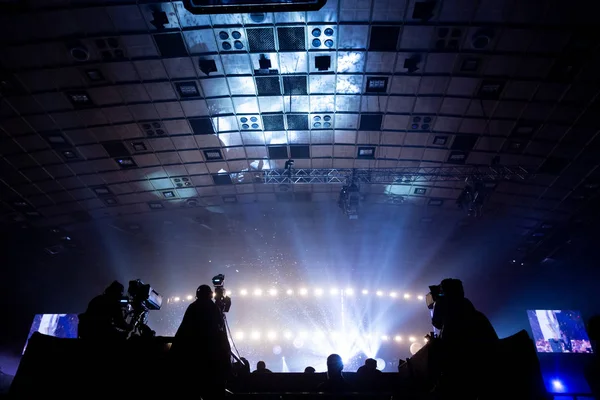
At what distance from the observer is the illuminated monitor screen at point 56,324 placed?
15008 mm

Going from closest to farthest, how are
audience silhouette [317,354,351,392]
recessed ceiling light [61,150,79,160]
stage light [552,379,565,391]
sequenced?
audience silhouette [317,354,351,392]
recessed ceiling light [61,150,79,160]
stage light [552,379,565,391]

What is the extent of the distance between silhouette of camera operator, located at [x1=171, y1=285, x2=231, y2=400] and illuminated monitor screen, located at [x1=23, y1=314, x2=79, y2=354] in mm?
17308

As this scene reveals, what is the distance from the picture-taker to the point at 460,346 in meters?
3.46

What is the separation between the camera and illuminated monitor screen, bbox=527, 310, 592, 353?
50.4ft

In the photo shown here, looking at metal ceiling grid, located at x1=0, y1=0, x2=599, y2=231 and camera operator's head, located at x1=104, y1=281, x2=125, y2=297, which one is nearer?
camera operator's head, located at x1=104, y1=281, x2=125, y2=297

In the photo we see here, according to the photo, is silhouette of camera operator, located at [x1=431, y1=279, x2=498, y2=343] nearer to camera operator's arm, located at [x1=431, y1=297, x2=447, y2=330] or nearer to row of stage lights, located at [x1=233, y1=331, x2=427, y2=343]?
camera operator's arm, located at [x1=431, y1=297, x2=447, y2=330]

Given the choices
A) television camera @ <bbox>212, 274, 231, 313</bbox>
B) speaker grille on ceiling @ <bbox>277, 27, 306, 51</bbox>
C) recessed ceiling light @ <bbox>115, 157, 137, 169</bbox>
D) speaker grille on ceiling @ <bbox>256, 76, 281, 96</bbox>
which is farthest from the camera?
recessed ceiling light @ <bbox>115, 157, 137, 169</bbox>

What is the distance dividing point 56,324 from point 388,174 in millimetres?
19581

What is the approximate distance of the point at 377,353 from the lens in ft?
57.4

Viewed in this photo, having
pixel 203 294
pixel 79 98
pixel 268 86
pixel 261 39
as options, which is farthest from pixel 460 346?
pixel 79 98

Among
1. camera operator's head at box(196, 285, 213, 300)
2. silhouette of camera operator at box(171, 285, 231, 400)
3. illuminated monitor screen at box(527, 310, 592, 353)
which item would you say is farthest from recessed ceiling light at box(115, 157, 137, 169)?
illuminated monitor screen at box(527, 310, 592, 353)

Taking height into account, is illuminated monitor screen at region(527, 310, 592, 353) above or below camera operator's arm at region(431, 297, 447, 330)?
above

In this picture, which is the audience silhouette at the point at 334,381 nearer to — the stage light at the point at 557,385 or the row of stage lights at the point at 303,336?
the row of stage lights at the point at 303,336

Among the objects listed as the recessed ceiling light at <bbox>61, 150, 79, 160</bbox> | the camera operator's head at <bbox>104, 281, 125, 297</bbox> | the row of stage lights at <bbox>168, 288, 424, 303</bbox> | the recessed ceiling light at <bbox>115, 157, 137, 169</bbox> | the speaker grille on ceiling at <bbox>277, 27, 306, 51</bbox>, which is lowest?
the camera operator's head at <bbox>104, 281, 125, 297</bbox>
